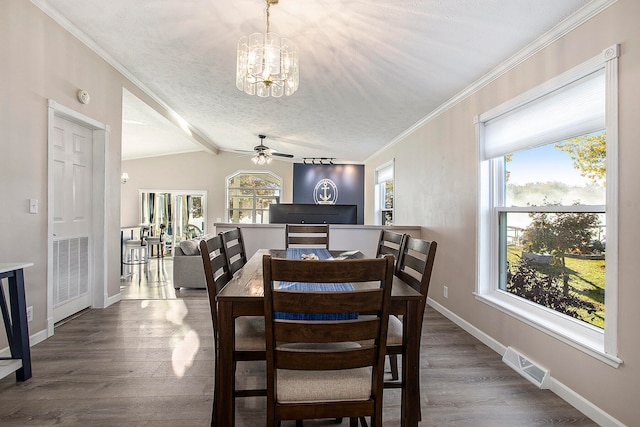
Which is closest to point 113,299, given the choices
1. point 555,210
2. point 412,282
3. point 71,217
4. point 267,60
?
point 71,217

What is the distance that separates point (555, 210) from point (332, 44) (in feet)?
6.76

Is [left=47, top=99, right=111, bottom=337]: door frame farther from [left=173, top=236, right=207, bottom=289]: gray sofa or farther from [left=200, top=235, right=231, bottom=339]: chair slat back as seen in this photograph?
[left=200, top=235, right=231, bottom=339]: chair slat back

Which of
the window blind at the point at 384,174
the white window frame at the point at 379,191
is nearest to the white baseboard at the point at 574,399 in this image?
the window blind at the point at 384,174

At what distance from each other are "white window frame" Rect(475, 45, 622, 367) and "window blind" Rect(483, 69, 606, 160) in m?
0.05

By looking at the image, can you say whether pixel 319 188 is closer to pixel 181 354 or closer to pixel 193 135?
pixel 193 135

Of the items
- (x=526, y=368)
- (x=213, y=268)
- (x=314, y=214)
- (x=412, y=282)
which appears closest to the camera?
(x=213, y=268)

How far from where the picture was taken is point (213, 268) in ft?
5.35

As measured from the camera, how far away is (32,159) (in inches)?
95.7

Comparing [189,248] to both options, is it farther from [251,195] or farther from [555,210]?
[555,210]

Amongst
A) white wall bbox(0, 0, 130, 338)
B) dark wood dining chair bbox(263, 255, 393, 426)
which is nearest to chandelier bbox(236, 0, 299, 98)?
dark wood dining chair bbox(263, 255, 393, 426)

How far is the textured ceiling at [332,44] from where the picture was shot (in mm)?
2008

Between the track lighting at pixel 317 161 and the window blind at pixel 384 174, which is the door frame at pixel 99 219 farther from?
the track lighting at pixel 317 161

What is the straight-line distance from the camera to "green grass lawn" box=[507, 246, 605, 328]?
1840 mm

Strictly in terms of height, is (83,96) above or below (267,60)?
above
